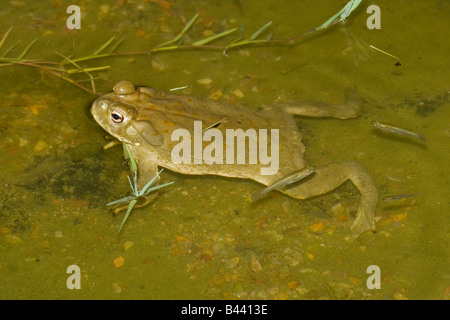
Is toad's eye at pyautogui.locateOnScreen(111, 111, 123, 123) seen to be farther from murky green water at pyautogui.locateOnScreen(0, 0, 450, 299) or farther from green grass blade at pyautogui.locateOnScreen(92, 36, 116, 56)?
green grass blade at pyautogui.locateOnScreen(92, 36, 116, 56)

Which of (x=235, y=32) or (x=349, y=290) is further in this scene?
(x=235, y=32)

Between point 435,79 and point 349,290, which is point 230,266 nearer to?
point 349,290

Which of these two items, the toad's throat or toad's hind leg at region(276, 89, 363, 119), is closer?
the toad's throat

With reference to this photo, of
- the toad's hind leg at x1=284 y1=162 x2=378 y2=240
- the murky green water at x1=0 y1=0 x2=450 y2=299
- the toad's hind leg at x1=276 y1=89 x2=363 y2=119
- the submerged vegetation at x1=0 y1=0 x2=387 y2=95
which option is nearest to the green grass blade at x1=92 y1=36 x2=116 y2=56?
the submerged vegetation at x1=0 y1=0 x2=387 y2=95

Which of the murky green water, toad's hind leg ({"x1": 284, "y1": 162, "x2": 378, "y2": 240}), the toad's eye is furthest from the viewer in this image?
the toad's eye

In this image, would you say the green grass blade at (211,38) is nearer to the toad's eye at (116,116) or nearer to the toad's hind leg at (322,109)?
the toad's hind leg at (322,109)

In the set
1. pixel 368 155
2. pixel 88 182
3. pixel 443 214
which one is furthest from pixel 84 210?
pixel 443 214

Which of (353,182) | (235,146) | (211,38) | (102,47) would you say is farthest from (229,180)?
(102,47)
